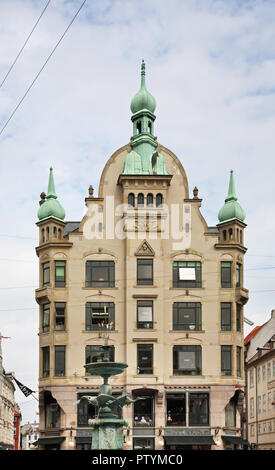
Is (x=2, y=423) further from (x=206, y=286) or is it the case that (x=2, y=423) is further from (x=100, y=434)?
(x=100, y=434)

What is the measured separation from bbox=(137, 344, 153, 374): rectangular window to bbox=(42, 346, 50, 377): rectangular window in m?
7.19

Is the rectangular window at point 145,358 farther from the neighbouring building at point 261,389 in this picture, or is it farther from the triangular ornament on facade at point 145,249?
the neighbouring building at point 261,389

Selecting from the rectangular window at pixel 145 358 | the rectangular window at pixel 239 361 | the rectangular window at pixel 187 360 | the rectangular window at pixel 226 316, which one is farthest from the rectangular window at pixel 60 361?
the rectangular window at pixel 239 361

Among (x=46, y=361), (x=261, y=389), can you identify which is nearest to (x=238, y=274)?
(x=46, y=361)

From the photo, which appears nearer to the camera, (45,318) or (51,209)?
(45,318)

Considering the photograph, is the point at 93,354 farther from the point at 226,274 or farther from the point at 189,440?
the point at 226,274

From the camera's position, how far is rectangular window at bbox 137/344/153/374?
59250 mm

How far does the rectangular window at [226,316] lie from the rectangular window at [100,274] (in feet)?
29.9

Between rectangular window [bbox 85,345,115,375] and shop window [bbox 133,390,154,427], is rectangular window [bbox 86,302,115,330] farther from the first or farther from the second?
shop window [bbox 133,390,154,427]

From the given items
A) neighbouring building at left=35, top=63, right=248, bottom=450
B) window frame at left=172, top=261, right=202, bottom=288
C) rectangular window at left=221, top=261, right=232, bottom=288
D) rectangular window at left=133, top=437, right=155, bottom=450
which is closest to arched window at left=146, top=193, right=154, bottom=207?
neighbouring building at left=35, top=63, right=248, bottom=450

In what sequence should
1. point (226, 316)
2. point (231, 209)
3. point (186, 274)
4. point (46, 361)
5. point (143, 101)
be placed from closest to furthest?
point (46, 361)
point (226, 316)
point (186, 274)
point (231, 209)
point (143, 101)

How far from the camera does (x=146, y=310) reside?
197ft

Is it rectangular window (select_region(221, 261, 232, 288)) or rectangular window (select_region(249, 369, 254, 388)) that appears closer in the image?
rectangular window (select_region(221, 261, 232, 288))

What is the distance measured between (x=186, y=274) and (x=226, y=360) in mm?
7574
